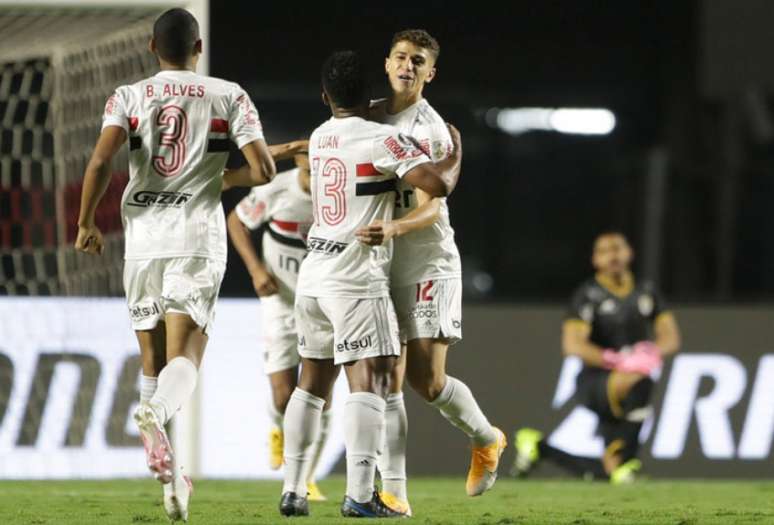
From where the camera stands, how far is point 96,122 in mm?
9570

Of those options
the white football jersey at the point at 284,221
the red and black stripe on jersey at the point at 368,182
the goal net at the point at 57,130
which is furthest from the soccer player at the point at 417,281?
the goal net at the point at 57,130

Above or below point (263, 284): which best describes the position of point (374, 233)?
above

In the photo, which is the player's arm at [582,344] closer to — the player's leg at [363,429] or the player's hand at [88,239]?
the player's leg at [363,429]

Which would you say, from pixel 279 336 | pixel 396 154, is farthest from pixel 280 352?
pixel 396 154

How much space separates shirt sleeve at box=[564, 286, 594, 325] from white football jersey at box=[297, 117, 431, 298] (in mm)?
4561

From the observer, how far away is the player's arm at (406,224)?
6.00 m

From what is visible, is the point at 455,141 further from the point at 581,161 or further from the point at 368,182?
the point at 581,161

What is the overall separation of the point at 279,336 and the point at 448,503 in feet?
3.38

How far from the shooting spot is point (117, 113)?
6074 millimetres

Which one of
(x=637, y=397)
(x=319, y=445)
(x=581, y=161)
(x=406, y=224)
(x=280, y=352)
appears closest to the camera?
(x=406, y=224)

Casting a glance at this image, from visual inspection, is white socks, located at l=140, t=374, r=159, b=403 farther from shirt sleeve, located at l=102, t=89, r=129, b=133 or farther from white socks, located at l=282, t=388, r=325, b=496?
shirt sleeve, located at l=102, t=89, r=129, b=133

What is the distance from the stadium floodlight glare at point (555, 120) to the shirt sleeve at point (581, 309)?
472cm

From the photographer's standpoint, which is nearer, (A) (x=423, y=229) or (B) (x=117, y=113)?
(B) (x=117, y=113)

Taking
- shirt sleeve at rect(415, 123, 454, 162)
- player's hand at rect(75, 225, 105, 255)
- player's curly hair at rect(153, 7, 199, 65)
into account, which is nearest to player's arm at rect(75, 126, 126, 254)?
player's hand at rect(75, 225, 105, 255)
